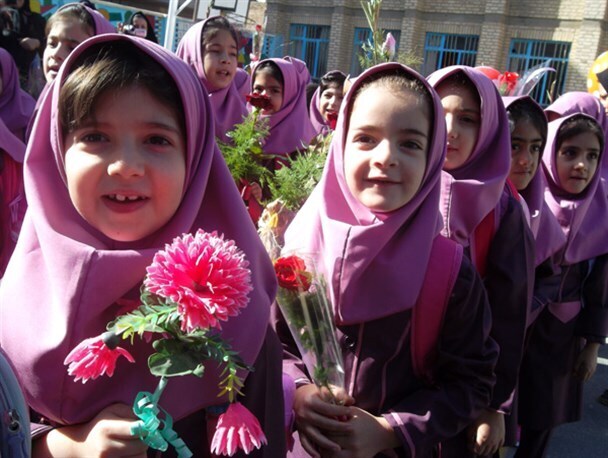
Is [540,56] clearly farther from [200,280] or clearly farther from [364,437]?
[200,280]

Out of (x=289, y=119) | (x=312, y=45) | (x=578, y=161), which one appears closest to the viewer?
(x=578, y=161)

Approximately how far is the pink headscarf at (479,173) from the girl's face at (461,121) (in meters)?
0.03

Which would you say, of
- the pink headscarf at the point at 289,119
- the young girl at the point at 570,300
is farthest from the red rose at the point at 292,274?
the pink headscarf at the point at 289,119

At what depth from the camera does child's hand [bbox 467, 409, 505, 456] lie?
79.3 inches

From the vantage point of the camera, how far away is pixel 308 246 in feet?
5.87

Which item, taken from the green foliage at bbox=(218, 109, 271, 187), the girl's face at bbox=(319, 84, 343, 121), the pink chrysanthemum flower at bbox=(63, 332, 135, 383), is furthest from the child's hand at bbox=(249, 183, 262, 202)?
the girl's face at bbox=(319, 84, 343, 121)

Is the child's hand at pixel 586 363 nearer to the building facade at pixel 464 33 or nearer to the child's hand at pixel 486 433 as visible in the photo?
the child's hand at pixel 486 433

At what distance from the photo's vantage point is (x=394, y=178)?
168 cm

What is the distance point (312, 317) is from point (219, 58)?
3230 millimetres

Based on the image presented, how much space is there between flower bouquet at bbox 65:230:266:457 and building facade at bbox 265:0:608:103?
16537 millimetres

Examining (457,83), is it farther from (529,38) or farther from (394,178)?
(529,38)

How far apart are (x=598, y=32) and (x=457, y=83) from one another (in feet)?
57.9

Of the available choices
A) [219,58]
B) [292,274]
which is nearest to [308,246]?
[292,274]

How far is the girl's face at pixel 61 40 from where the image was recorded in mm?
3311
